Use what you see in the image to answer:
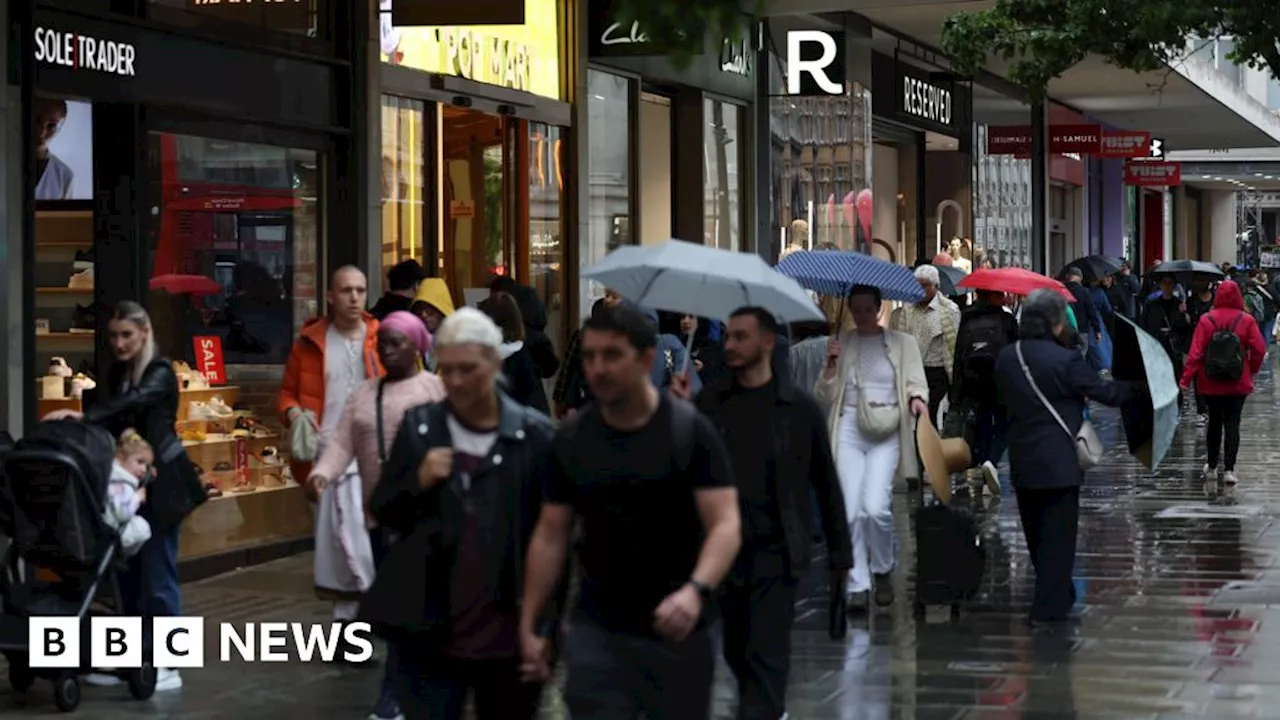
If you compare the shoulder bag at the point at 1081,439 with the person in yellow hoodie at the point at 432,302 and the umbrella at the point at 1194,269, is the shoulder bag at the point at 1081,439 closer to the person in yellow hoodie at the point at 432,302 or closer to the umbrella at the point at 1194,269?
the person in yellow hoodie at the point at 432,302

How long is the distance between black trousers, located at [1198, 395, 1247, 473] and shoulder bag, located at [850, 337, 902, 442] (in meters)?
7.79

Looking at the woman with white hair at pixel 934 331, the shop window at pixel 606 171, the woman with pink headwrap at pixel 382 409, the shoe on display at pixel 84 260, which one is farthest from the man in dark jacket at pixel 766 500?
the shop window at pixel 606 171

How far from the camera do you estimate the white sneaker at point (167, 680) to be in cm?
988

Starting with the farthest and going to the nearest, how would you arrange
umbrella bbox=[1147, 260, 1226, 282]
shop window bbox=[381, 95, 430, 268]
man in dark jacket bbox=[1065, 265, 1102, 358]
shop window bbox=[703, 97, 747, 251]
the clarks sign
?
umbrella bbox=[1147, 260, 1226, 282] → man in dark jacket bbox=[1065, 265, 1102, 358] → shop window bbox=[703, 97, 747, 251] → shop window bbox=[381, 95, 430, 268] → the clarks sign

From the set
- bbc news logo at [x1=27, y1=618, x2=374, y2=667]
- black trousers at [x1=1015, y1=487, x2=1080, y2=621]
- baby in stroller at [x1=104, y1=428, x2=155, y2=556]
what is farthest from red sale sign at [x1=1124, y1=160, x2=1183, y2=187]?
baby in stroller at [x1=104, y1=428, x2=155, y2=556]

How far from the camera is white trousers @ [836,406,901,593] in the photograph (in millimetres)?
11727

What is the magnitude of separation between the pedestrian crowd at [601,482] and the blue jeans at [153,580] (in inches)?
0.5

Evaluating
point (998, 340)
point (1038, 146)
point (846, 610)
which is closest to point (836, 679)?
point (846, 610)

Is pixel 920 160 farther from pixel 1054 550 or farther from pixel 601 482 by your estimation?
pixel 601 482

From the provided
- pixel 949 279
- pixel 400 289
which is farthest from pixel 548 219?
pixel 400 289

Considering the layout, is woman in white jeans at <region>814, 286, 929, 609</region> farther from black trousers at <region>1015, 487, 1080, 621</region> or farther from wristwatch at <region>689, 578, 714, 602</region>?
wristwatch at <region>689, 578, 714, 602</region>

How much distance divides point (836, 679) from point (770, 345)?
2213 millimetres

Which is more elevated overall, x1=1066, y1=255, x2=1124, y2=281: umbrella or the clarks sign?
the clarks sign

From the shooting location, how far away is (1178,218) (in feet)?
261
